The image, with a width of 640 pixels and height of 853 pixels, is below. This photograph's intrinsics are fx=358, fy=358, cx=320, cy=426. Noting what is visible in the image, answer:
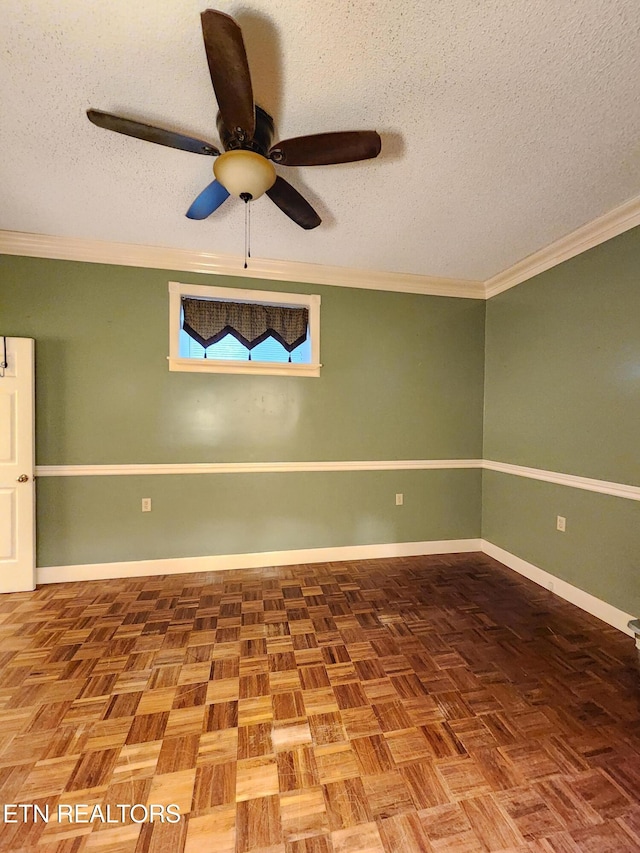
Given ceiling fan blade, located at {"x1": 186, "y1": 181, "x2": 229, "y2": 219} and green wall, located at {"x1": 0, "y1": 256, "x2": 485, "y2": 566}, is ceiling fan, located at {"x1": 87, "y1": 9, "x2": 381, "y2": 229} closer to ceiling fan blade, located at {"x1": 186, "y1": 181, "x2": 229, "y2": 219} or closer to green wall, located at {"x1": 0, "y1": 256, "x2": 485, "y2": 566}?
ceiling fan blade, located at {"x1": 186, "y1": 181, "x2": 229, "y2": 219}

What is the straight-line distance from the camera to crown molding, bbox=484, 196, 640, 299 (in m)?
2.23

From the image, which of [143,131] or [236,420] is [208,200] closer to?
[143,131]

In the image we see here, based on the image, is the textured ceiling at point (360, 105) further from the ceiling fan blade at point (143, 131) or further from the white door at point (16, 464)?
the white door at point (16, 464)

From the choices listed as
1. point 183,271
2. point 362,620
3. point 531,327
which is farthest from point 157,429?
point 531,327

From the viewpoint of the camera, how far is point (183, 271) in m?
3.01

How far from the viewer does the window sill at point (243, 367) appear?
3.00 meters

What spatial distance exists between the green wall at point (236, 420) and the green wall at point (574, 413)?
34 cm

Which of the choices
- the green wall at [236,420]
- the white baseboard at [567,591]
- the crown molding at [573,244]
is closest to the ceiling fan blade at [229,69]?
the green wall at [236,420]

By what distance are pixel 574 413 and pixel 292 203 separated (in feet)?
7.90

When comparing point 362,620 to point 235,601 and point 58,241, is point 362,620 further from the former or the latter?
point 58,241

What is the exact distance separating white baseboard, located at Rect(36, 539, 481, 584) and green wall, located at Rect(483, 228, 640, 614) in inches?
22.7

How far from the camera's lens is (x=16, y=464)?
2668mm

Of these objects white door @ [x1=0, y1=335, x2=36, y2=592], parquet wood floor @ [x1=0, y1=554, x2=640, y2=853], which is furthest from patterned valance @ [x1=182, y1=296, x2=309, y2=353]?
parquet wood floor @ [x1=0, y1=554, x2=640, y2=853]

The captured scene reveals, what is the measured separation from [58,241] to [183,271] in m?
0.90
